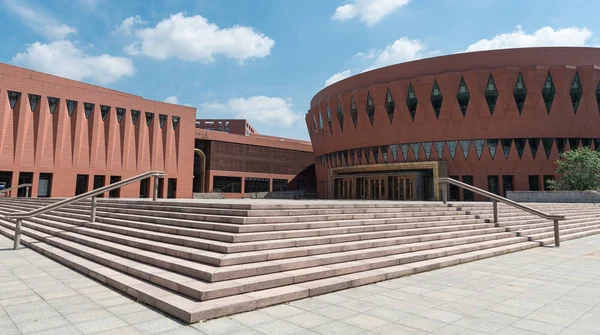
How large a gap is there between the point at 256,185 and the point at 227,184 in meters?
5.37

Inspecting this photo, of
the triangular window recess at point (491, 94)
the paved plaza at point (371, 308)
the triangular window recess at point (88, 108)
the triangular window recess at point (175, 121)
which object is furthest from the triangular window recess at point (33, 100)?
the triangular window recess at point (491, 94)

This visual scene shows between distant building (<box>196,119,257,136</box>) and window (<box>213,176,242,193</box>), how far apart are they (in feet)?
105

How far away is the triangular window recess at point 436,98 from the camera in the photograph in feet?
116

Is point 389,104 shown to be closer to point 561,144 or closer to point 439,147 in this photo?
point 439,147

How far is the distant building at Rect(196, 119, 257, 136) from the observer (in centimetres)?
8450

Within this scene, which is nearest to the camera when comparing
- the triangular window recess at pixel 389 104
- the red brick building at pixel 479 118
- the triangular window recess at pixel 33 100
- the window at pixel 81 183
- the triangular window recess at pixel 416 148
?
the triangular window recess at pixel 33 100

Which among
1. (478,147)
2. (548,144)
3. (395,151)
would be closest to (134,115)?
Result: (395,151)

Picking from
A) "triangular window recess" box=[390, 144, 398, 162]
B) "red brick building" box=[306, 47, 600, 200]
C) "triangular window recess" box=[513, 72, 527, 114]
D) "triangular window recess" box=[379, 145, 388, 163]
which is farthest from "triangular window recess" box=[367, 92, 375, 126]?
"triangular window recess" box=[513, 72, 527, 114]

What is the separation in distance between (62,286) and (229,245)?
293 cm

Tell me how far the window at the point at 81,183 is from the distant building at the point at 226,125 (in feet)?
164

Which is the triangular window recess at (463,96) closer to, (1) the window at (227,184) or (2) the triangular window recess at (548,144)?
(2) the triangular window recess at (548,144)

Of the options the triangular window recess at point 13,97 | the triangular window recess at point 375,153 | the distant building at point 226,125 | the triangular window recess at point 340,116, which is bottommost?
the triangular window recess at point 375,153

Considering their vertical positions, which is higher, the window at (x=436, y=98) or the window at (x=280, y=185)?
the window at (x=436, y=98)

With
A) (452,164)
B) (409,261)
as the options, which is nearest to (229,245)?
(409,261)
